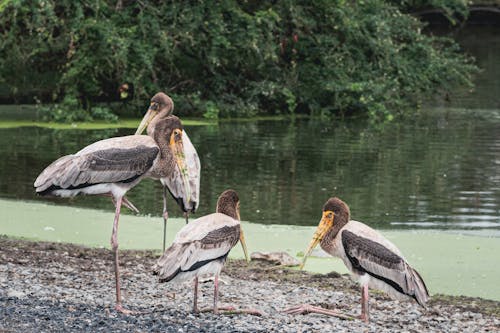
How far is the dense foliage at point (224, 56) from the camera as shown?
18.1 m

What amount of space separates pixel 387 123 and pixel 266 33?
9.56 feet

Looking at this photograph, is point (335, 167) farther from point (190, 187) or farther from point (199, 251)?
point (199, 251)

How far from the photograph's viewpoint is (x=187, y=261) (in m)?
6.36

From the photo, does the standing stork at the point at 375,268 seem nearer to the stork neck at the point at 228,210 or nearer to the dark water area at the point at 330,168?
the stork neck at the point at 228,210

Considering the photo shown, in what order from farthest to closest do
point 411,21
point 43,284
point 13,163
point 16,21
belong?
point 411,21
point 16,21
point 13,163
point 43,284

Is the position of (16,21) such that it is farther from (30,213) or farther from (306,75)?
(30,213)

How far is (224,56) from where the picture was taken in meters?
19.5

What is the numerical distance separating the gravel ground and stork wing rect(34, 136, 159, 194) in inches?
29.1

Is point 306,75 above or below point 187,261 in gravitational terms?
above

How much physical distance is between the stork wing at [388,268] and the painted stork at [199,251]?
83cm

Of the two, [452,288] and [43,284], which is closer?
[43,284]

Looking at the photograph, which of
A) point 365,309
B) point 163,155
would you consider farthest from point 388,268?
point 163,155

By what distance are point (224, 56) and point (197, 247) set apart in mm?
13281

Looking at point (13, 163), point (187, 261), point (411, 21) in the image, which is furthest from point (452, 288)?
point (411, 21)
